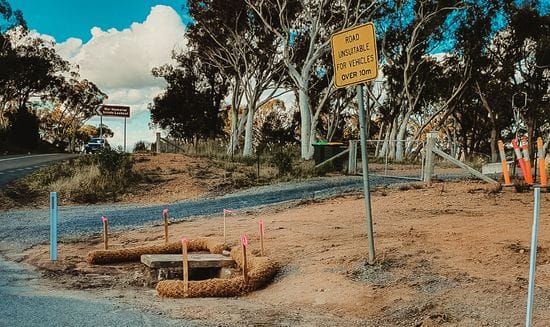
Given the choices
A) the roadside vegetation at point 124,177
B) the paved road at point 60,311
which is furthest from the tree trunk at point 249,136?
the paved road at point 60,311

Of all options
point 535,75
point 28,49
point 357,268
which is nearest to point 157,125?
point 28,49

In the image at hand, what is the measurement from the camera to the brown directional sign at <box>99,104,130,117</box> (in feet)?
81.8

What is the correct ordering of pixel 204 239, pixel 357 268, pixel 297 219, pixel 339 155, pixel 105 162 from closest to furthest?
pixel 357 268 < pixel 204 239 < pixel 297 219 < pixel 105 162 < pixel 339 155

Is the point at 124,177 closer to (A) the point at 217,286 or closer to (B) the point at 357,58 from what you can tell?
(A) the point at 217,286

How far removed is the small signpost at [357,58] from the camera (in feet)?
23.3

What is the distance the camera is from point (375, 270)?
7336mm

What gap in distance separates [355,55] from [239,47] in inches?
1060

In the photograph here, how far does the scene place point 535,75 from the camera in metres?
36.7

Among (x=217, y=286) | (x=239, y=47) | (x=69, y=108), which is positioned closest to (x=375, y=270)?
(x=217, y=286)

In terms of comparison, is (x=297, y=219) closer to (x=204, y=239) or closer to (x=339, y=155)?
(x=204, y=239)

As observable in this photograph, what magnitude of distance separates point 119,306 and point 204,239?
4.13 metres

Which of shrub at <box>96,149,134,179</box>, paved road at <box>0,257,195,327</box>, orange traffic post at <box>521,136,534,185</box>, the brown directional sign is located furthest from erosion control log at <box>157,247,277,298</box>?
the brown directional sign

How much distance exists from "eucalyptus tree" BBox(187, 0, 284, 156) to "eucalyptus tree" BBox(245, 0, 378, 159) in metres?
1.52

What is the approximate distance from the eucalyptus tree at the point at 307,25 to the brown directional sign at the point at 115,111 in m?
7.71
